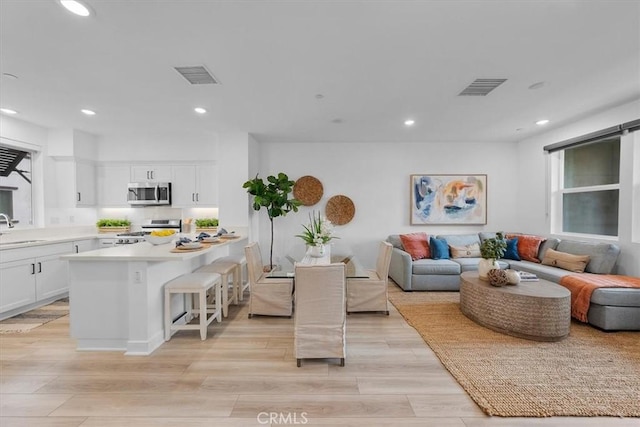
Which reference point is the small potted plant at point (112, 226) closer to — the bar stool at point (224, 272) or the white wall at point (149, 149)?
the white wall at point (149, 149)

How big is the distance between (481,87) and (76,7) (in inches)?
141

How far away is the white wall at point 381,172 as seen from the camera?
556 centimetres

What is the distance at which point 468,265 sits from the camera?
4520 millimetres

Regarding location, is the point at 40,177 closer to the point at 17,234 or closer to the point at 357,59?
the point at 17,234

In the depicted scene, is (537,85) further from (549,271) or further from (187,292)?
(187,292)

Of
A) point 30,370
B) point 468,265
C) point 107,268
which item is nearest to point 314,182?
point 468,265

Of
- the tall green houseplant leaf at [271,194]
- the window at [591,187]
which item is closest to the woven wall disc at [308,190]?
the tall green houseplant leaf at [271,194]

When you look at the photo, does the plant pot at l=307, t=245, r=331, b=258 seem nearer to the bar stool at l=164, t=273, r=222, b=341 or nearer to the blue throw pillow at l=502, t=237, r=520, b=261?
the bar stool at l=164, t=273, r=222, b=341

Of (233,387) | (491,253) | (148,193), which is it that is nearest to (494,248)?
(491,253)

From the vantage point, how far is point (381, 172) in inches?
220

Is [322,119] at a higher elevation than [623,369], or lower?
higher

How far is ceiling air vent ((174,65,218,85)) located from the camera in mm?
2695

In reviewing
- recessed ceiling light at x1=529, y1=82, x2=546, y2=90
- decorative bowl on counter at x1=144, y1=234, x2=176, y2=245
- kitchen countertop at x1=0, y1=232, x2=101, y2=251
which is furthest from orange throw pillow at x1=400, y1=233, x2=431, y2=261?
kitchen countertop at x1=0, y1=232, x2=101, y2=251

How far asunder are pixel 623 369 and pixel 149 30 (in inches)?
181
